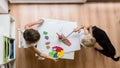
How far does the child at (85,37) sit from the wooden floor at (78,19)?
0.32 meters

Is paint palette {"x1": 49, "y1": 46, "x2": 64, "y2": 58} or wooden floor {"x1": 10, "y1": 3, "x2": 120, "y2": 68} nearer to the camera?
paint palette {"x1": 49, "y1": 46, "x2": 64, "y2": 58}

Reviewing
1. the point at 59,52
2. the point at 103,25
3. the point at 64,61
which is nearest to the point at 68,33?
the point at 59,52

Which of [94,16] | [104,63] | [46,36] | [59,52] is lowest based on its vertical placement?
[104,63]

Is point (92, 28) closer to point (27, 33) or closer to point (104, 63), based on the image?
point (104, 63)

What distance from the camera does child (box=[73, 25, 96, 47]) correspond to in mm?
2054

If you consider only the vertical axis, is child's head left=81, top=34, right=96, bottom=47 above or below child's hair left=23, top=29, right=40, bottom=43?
below

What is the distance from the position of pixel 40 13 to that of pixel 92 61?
3.17ft

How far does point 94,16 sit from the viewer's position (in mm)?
2535

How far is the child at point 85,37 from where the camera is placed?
6.74ft

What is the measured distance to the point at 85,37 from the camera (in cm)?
208

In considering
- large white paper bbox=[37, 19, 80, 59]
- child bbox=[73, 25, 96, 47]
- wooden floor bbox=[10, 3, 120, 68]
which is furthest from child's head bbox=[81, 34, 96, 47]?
wooden floor bbox=[10, 3, 120, 68]

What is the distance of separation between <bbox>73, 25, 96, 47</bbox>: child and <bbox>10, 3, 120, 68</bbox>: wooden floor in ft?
1.04

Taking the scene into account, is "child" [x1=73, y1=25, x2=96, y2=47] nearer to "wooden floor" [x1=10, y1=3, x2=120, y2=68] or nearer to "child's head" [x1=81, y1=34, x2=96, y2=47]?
"child's head" [x1=81, y1=34, x2=96, y2=47]

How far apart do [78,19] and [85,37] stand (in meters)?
0.48
